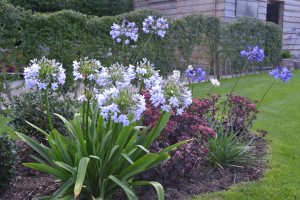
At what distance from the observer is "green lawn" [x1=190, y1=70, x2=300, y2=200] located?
8.91 feet

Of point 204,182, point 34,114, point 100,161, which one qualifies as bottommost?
point 204,182

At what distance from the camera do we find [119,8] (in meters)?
14.2

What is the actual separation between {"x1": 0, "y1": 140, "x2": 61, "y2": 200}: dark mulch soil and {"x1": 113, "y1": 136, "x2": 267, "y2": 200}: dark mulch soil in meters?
0.68

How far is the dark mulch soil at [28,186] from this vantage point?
2.50 metres

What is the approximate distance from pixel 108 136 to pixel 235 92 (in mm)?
6132

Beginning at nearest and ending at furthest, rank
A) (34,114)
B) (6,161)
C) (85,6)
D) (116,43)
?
(6,161) < (34,114) < (116,43) < (85,6)

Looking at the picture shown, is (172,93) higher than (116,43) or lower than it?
lower

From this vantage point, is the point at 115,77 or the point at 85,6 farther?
the point at 85,6

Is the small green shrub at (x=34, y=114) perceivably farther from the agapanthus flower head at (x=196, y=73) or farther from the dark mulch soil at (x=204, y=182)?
the agapanthus flower head at (x=196, y=73)

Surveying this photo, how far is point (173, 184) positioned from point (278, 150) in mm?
1842

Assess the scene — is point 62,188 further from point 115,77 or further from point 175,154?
point 175,154

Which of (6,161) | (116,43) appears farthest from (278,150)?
(116,43)

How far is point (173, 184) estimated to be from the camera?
9.11 feet

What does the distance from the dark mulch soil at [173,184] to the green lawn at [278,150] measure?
Result: 0.12 m
